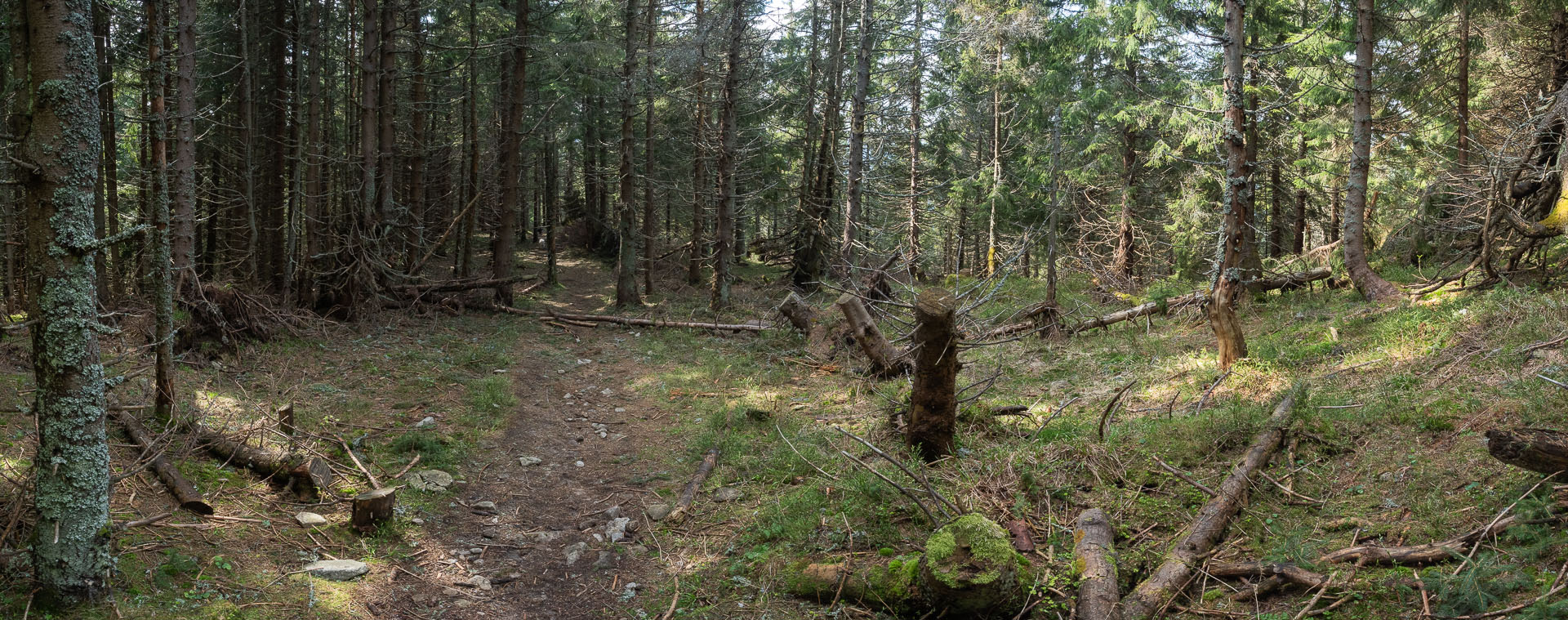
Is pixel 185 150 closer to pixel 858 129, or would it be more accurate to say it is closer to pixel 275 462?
pixel 275 462

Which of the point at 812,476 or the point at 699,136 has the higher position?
the point at 699,136

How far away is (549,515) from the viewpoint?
22.3ft

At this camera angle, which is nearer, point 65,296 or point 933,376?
point 65,296

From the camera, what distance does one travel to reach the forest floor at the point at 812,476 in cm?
447

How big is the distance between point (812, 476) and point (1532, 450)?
4893mm

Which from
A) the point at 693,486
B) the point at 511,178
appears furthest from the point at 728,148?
the point at 693,486

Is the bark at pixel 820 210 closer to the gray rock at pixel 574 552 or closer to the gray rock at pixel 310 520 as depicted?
the gray rock at pixel 574 552

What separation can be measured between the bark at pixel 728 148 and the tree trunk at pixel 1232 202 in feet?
34.0

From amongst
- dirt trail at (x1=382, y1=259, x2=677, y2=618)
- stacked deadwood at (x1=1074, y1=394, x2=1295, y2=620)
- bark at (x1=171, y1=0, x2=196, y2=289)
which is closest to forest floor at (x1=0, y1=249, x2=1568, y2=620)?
dirt trail at (x1=382, y1=259, x2=677, y2=618)

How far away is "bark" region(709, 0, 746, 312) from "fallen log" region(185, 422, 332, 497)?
38.2ft

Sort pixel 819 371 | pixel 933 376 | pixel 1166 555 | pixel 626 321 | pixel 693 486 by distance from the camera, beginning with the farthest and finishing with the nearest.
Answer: pixel 626 321 < pixel 819 371 < pixel 693 486 < pixel 933 376 < pixel 1166 555

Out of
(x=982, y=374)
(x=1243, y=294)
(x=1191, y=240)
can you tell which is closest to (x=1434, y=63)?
(x=1191, y=240)

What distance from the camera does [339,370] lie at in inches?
398

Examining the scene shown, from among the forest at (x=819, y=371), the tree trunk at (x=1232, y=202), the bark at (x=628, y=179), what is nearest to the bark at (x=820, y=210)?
the forest at (x=819, y=371)
